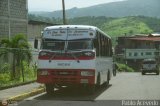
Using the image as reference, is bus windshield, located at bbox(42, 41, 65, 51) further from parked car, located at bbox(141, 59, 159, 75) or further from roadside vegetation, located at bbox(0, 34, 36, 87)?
parked car, located at bbox(141, 59, 159, 75)

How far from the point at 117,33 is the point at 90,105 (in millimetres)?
171698

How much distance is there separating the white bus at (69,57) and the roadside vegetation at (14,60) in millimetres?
4362

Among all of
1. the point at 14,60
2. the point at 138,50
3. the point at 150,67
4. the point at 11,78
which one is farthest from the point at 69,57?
the point at 138,50

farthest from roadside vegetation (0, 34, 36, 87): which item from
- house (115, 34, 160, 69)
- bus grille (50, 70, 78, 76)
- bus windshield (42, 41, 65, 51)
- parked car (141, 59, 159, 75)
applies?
house (115, 34, 160, 69)

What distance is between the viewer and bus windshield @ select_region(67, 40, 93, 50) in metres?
19.5

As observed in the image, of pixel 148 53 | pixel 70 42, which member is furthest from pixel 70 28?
pixel 148 53

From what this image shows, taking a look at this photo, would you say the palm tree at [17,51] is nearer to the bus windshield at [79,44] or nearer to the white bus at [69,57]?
the white bus at [69,57]

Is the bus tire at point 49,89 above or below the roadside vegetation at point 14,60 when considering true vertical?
below

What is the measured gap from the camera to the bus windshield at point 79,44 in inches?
767

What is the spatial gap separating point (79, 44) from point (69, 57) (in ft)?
2.43

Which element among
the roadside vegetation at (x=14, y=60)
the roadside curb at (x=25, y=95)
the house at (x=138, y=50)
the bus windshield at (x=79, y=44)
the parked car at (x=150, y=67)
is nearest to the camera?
the roadside curb at (x=25, y=95)

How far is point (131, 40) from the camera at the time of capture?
4697 inches

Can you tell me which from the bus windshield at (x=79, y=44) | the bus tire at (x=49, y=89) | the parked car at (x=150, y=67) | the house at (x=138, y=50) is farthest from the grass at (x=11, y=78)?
the house at (x=138, y=50)

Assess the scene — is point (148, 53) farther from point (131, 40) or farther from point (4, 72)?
point (4, 72)
